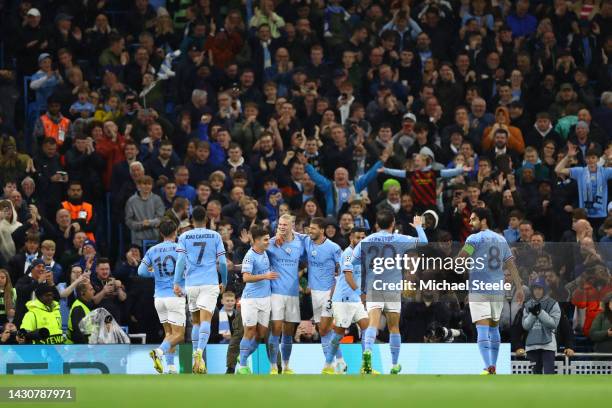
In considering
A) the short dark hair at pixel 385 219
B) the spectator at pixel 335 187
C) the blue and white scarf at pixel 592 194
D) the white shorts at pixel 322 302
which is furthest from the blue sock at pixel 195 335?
the blue and white scarf at pixel 592 194

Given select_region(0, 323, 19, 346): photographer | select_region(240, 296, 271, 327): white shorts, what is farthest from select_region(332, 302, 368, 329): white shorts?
select_region(0, 323, 19, 346): photographer

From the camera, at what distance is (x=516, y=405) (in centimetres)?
1773

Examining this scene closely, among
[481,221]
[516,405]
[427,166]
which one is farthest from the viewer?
[427,166]

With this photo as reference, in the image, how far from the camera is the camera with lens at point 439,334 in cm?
2239

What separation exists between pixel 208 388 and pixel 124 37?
1332 centimetres

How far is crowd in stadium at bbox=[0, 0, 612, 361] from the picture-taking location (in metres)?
23.4

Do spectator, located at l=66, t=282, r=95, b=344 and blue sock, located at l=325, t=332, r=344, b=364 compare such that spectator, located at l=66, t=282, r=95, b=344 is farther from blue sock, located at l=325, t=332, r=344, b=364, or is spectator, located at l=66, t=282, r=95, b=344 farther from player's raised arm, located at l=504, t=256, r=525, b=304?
player's raised arm, located at l=504, t=256, r=525, b=304

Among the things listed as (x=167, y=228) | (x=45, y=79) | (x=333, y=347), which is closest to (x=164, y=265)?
(x=167, y=228)

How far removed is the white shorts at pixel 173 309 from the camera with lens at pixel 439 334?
11.7 ft

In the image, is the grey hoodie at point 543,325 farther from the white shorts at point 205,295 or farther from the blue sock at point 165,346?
the blue sock at point 165,346

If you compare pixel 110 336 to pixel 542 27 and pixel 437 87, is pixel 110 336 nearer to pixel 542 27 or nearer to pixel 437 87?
pixel 437 87

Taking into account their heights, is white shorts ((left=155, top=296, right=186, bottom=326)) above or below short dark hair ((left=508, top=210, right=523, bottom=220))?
below

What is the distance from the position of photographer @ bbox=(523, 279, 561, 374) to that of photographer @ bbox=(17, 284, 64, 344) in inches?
263

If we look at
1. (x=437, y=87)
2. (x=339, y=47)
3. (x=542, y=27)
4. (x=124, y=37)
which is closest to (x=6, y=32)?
(x=124, y=37)
